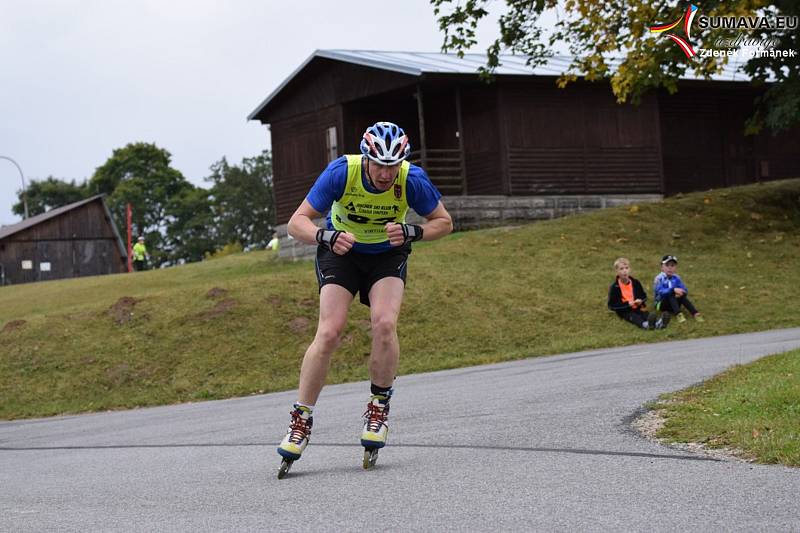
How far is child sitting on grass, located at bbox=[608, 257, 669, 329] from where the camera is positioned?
2023 cm

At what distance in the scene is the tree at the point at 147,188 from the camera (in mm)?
91312

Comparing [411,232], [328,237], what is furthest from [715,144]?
[328,237]

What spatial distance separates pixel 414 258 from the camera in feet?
87.1

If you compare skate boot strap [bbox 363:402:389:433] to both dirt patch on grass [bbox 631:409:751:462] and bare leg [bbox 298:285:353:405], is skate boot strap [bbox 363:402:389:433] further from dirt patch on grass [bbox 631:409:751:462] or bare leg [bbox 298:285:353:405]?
dirt patch on grass [bbox 631:409:751:462]

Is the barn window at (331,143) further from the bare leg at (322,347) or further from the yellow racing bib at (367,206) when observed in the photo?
the bare leg at (322,347)

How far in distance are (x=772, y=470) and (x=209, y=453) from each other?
14.1ft

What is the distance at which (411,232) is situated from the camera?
24.5ft

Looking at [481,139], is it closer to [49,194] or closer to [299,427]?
[299,427]

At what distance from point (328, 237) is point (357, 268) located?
0.36 m

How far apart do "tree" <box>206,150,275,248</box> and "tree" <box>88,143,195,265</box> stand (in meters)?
3.86

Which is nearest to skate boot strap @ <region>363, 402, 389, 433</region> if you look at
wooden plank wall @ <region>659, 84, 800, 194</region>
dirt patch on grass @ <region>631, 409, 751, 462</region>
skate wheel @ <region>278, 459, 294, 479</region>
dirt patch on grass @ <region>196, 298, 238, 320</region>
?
skate wheel @ <region>278, 459, 294, 479</region>

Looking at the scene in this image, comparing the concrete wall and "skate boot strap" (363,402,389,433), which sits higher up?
the concrete wall

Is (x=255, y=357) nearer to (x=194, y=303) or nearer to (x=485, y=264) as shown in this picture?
(x=194, y=303)

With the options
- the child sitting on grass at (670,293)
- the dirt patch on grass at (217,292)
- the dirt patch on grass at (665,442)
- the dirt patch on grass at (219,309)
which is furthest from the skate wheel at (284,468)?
the dirt patch on grass at (217,292)
